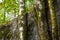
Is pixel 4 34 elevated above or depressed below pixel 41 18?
below

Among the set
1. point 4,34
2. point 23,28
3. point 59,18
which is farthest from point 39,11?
point 4,34

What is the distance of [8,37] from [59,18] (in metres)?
2.97

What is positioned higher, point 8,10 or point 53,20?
point 8,10

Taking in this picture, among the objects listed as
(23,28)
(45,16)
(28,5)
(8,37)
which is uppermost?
(28,5)

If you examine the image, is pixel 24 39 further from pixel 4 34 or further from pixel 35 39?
pixel 4 34

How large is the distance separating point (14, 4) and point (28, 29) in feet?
8.22

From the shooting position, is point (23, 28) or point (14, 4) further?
point (14, 4)

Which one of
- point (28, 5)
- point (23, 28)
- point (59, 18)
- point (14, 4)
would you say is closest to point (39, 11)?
point (59, 18)

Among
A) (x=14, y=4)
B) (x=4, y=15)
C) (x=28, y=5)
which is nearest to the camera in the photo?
(x=28, y=5)

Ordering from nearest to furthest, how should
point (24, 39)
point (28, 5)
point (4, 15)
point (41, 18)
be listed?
point (41, 18)
point (24, 39)
point (28, 5)
point (4, 15)

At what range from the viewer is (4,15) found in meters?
9.12

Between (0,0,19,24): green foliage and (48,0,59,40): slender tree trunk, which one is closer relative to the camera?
(48,0,59,40): slender tree trunk

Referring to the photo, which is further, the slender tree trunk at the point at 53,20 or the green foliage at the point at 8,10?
the green foliage at the point at 8,10

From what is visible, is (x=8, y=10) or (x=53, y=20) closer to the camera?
(x=53, y=20)
